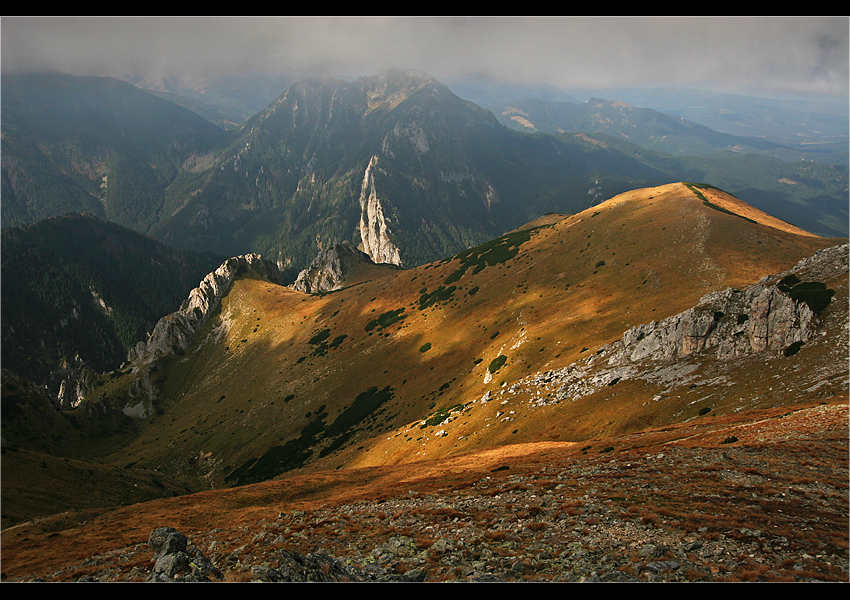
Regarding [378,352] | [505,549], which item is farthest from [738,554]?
[378,352]

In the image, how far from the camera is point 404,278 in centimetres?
14850

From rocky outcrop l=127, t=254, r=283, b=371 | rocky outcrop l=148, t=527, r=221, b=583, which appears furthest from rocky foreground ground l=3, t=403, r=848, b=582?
rocky outcrop l=127, t=254, r=283, b=371

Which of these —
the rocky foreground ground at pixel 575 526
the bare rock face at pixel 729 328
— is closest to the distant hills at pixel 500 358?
the bare rock face at pixel 729 328

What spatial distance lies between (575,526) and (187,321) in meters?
194

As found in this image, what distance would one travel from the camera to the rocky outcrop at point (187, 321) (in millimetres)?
164750

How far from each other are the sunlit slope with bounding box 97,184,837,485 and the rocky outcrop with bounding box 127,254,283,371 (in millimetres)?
22327

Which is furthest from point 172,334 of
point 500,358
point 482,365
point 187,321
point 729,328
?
point 729,328

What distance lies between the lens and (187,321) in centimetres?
17650

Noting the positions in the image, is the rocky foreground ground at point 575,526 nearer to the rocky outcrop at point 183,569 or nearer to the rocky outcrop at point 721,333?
the rocky outcrop at point 183,569

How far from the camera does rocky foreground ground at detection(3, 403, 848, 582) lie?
1471cm

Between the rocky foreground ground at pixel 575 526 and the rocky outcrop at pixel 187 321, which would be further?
the rocky outcrop at pixel 187 321

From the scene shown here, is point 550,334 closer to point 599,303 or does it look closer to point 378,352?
point 599,303

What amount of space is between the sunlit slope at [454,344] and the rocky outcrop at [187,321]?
2233 centimetres

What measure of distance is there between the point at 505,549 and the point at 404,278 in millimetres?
133005
